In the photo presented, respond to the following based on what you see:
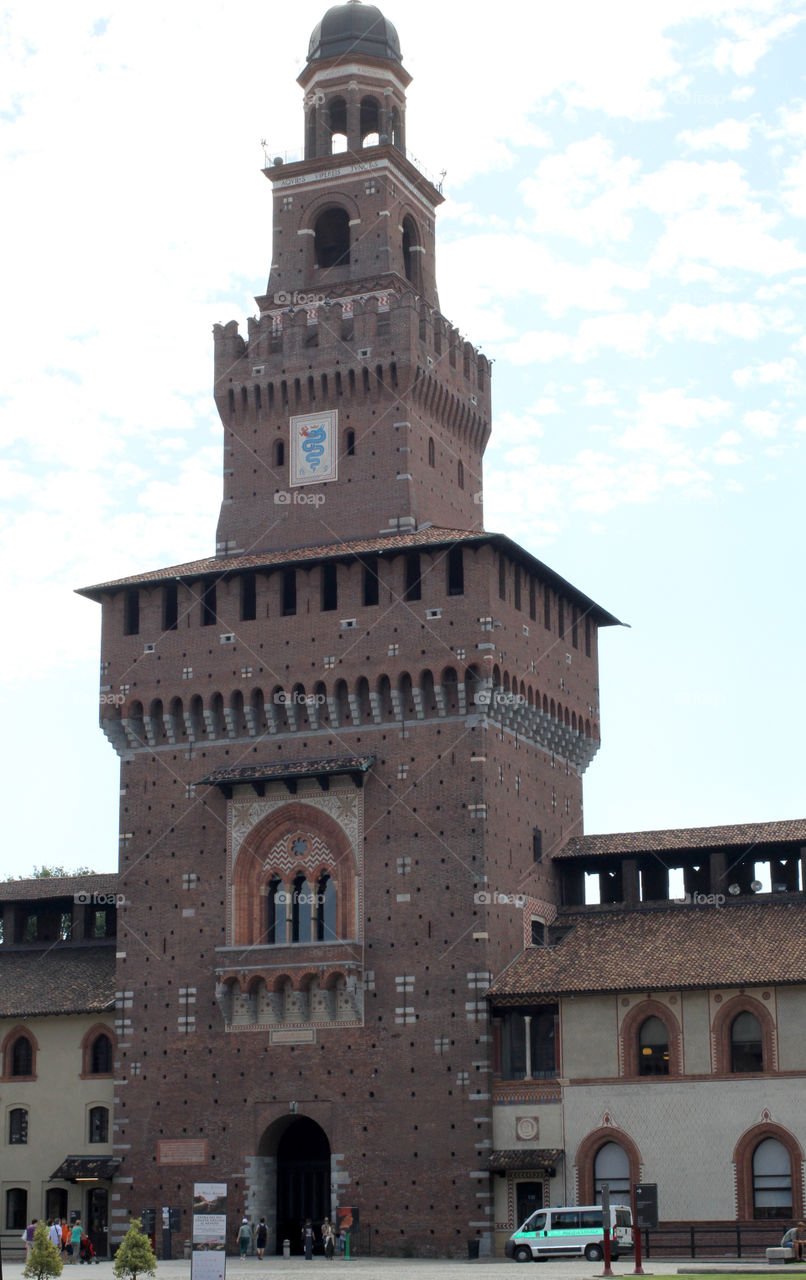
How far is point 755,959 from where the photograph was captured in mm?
54375

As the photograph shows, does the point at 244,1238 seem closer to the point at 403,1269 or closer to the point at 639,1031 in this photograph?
the point at 403,1269

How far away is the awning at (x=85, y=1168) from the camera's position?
6028 centimetres

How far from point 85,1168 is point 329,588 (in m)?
19.7

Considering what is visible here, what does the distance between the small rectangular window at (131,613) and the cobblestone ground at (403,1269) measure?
779 inches

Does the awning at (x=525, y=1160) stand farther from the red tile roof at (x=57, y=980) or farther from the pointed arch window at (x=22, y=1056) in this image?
the pointed arch window at (x=22, y=1056)

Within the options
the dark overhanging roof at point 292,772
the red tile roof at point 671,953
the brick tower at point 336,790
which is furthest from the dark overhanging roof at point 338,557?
the red tile roof at point 671,953

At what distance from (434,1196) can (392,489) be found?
2205 centimetres

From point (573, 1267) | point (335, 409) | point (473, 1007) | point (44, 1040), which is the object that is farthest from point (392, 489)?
point (573, 1267)

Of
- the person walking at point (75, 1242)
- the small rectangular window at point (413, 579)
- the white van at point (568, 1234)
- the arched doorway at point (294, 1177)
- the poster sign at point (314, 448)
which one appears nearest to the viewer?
the white van at point (568, 1234)

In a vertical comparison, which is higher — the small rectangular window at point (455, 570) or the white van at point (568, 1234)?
the small rectangular window at point (455, 570)

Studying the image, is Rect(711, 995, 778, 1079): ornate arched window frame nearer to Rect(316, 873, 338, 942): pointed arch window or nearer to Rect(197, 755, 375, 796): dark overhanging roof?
Rect(316, 873, 338, 942): pointed arch window

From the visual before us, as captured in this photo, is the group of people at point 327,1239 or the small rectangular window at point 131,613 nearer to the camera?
the group of people at point 327,1239

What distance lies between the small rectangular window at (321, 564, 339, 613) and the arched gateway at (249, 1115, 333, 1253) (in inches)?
609

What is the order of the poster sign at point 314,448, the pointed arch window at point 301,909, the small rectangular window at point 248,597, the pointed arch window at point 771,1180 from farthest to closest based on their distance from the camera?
the poster sign at point 314,448, the small rectangular window at point 248,597, the pointed arch window at point 301,909, the pointed arch window at point 771,1180
